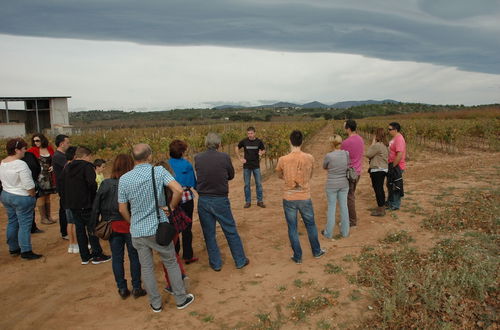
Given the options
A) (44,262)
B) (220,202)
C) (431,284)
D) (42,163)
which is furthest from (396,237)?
(42,163)

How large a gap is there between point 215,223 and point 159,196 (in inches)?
50.2

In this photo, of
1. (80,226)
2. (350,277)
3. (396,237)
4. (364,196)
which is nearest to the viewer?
(350,277)

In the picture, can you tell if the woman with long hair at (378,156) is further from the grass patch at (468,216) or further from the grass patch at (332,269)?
the grass patch at (332,269)

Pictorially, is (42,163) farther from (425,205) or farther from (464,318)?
(425,205)

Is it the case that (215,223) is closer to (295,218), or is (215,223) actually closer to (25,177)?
(295,218)

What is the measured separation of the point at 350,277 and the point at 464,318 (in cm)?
122

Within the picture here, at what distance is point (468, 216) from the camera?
6082 millimetres

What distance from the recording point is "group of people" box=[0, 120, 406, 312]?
11.5 feet

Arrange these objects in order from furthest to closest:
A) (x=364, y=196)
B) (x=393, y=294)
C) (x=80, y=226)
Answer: (x=364, y=196) → (x=80, y=226) → (x=393, y=294)

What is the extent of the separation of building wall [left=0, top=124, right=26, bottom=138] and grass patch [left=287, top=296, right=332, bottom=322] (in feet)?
79.3

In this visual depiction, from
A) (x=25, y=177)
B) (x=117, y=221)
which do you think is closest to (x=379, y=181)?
(x=117, y=221)

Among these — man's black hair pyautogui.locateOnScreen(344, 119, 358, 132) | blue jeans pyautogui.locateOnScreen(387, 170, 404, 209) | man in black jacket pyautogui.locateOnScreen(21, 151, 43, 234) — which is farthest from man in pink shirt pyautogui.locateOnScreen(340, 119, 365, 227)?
man in black jacket pyautogui.locateOnScreen(21, 151, 43, 234)

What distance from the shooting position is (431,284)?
3.88 meters

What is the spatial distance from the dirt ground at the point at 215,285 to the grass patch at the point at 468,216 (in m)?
0.34
